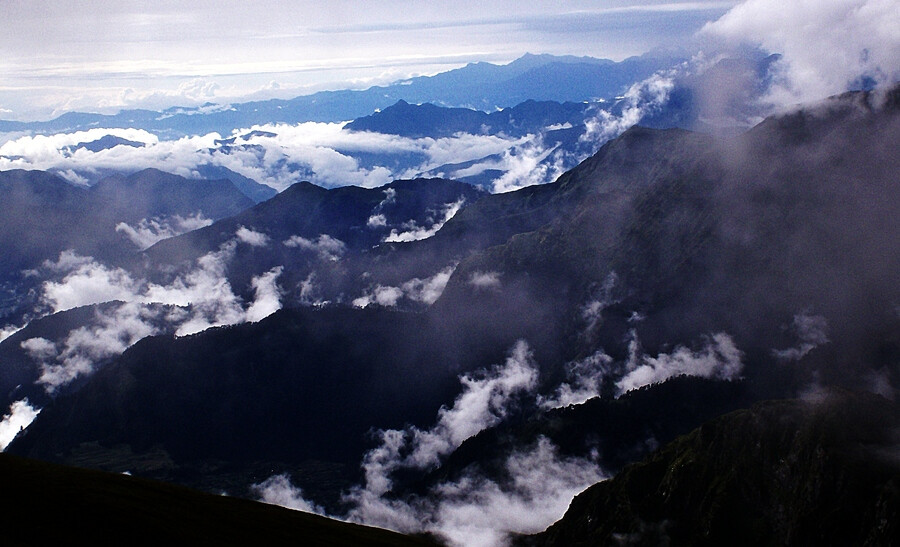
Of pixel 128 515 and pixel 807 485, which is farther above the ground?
pixel 128 515

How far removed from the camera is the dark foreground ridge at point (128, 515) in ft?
216

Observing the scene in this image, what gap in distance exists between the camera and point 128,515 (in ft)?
238

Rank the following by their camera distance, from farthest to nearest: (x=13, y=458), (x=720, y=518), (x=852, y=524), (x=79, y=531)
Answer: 1. (x=720, y=518)
2. (x=852, y=524)
3. (x=13, y=458)
4. (x=79, y=531)

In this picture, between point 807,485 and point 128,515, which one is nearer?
point 128,515

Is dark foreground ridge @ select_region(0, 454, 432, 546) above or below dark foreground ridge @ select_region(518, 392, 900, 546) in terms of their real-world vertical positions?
above

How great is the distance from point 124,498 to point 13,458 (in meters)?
19.6

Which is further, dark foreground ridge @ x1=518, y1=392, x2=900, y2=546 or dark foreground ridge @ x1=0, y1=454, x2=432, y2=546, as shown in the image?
dark foreground ridge @ x1=518, y1=392, x2=900, y2=546

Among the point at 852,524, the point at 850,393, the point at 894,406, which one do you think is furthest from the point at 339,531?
the point at 894,406

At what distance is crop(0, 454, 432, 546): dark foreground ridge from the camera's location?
6588 cm

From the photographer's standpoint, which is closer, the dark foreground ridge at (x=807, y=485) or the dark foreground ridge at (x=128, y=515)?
the dark foreground ridge at (x=128, y=515)

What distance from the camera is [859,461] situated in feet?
548

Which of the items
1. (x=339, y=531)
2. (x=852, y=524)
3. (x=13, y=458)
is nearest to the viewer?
(x=13, y=458)

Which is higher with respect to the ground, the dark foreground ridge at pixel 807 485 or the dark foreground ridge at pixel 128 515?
the dark foreground ridge at pixel 128 515

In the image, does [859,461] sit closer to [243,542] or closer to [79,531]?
[243,542]
